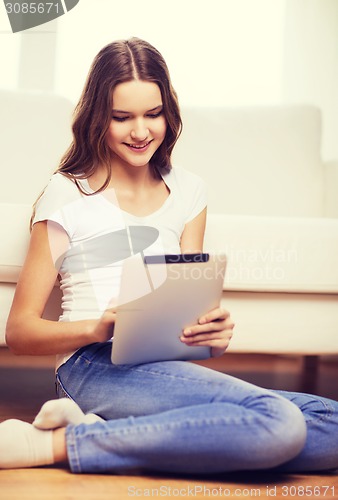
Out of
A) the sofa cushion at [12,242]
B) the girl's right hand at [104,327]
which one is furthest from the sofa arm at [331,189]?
the girl's right hand at [104,327]

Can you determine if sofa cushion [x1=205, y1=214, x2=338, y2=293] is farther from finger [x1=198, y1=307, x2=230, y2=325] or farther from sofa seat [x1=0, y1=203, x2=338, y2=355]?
finger [x1=198, y1=307, x2=230, y2=325]

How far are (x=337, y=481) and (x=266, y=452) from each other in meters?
0.18

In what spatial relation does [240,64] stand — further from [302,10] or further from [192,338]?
[192,338]

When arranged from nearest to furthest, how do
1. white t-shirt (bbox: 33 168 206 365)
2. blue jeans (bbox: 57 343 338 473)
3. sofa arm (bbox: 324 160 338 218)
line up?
blue jeans (bbox: 57 343 338 473) < white t-shirt (bbox: 33 168 206 365) < sofa arm (bbox: 324 160 338 218)

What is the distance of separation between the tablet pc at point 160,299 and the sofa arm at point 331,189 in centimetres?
126

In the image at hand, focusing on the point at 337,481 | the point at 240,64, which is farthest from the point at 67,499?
the point at 240,64

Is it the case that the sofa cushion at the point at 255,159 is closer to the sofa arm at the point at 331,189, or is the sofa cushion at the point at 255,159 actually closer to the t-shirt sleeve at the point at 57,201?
the sofa arm at the point at 331,189

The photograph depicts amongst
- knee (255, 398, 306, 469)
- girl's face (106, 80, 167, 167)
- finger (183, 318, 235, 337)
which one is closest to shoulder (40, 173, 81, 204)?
girl's face (106, 80, 167, 167)

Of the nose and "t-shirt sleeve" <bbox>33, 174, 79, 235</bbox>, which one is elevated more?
the nose

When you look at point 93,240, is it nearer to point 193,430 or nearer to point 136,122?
point 136,122

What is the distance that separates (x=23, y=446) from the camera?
42.9 inches

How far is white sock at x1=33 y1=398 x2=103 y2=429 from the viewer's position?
3.52 ft

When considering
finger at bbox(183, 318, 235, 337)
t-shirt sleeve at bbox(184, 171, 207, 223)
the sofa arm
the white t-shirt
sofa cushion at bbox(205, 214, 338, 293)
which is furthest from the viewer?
the sofa arm

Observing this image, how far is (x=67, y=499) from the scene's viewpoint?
958mm
